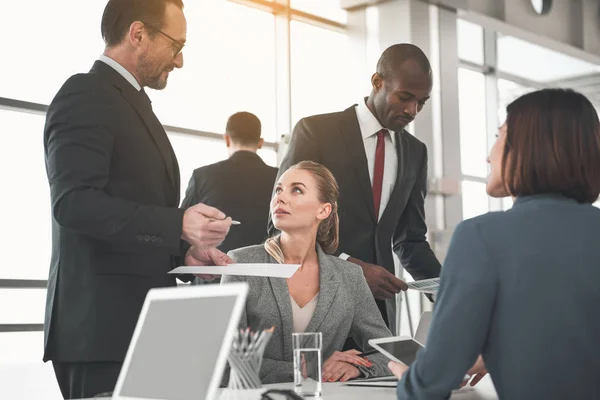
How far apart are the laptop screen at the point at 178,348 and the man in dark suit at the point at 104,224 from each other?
0.55 meters

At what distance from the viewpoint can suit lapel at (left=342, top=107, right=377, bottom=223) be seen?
3.06m

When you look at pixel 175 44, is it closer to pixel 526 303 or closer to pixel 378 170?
pixel 378 170

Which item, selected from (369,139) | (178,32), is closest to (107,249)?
(178,32)

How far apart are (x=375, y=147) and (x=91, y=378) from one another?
1596mm

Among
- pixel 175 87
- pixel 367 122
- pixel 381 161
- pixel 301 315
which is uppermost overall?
pixel 175 87

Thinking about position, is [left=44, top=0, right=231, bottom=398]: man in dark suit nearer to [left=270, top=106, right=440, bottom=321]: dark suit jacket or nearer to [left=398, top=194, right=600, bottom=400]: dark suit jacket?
[left=398, top=194, right=600, bottom=400]: dark suit jacket

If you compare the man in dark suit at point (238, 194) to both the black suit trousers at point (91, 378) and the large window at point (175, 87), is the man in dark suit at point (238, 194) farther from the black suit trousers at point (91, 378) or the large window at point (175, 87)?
the black suit trousers at point (91, 378)

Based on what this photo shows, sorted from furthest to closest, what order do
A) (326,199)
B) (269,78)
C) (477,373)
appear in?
(269,78)
(326,199)
(477,373)

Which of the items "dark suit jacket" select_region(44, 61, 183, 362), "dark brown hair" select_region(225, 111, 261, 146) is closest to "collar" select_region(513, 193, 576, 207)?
"dark suit jacket" select_region(44, 61, 183, 362)

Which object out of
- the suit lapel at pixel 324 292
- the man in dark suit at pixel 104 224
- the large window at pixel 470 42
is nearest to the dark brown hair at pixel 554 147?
the man in dark suit at pixel 104 224

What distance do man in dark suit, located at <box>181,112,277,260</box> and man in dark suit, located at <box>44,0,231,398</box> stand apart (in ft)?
5.22

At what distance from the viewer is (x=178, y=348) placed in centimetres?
129

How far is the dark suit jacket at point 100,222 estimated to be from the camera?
191 centimetres

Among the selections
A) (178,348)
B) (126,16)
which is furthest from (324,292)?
(178,348)
